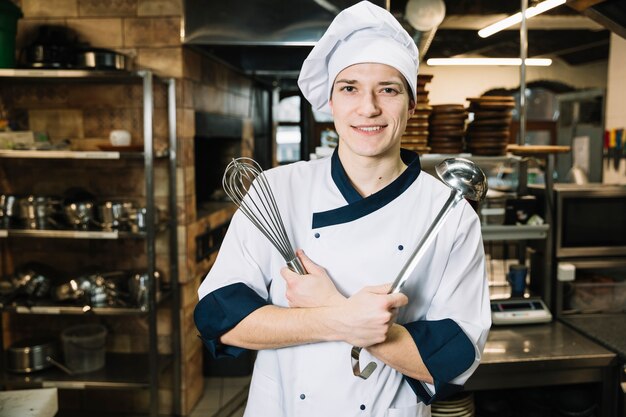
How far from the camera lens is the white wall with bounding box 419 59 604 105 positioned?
21.2ft

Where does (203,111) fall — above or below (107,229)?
above

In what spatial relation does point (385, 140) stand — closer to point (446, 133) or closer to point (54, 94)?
point (446, 133)

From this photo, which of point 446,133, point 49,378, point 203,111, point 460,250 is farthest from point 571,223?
point 49,378

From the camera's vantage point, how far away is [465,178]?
3.56 ft

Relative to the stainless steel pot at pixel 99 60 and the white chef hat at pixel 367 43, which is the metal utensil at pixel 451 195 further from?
the stainless steel pot at pixel 99 60

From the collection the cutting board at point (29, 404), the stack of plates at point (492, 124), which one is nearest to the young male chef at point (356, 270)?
the cutting board at point (29, 404)

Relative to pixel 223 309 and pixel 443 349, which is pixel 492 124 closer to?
pixel 443 349

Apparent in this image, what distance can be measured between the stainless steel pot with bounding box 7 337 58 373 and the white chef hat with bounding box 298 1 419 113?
249cm

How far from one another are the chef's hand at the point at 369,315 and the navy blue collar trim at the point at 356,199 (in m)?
0.22

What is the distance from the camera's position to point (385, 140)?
45.5 inches

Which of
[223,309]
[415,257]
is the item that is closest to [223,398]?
[223,309]

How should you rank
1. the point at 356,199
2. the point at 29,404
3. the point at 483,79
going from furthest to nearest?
the point at 483,79
the point at 29,404
the point at 356,199

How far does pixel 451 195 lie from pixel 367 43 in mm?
345

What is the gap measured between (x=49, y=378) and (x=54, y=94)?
149 cm
